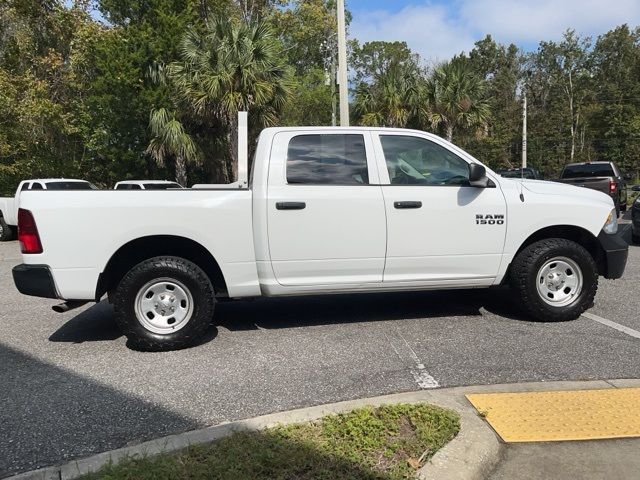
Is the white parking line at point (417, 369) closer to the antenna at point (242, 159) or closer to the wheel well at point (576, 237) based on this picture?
the wheel well at point (576, 237)

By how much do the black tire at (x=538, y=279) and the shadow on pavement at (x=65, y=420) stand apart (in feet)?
11.5

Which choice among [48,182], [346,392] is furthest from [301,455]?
[48,182]

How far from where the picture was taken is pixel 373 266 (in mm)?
5160

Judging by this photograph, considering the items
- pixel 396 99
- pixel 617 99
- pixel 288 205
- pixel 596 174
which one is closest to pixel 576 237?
pixel 288 205

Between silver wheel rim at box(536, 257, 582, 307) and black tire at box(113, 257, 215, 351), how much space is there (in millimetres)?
3337

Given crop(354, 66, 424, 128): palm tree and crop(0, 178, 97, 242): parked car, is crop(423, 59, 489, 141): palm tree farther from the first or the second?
crop(0, 178, 97, 242): parked car

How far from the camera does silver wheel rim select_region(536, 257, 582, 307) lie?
18.0 feet

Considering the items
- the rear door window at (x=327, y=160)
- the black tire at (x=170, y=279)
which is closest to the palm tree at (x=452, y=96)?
the rear door window at (x=327, y=160)

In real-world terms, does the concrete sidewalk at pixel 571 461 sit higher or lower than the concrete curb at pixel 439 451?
lower

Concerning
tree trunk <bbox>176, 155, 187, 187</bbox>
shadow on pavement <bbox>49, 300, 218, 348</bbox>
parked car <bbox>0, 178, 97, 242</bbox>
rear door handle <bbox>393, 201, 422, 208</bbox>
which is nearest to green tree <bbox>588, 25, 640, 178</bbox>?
tree trunk <bbox>176, 155, 187, 187</bbox>

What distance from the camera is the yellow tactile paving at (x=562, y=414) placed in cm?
328

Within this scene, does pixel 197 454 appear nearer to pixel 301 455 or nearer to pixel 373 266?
pixel 301 455

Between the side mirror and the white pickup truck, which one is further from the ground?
the side mirror

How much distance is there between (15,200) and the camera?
15.3 meters
